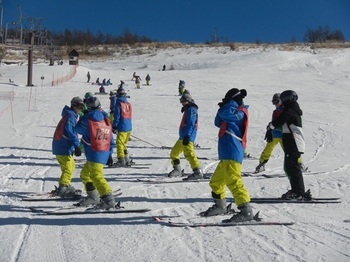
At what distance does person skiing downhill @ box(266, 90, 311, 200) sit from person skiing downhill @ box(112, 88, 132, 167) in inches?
160

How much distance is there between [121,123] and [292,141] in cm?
431

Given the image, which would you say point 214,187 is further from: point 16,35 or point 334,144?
point 16,35

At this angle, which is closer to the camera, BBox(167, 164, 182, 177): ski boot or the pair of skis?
the pair of skis

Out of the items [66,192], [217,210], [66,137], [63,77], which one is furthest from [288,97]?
[63,77]

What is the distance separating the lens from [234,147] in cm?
587

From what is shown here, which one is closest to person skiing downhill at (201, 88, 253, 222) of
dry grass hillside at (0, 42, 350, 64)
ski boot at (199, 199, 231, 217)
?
ski boot at (199, 199, 231, 217)

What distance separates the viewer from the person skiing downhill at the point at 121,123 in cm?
1026

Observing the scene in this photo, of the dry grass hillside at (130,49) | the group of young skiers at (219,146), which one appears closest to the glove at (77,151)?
the group of young skiers at (219,146)

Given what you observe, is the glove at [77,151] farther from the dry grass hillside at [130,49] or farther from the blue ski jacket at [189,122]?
the dry grass hillside at [130,49]

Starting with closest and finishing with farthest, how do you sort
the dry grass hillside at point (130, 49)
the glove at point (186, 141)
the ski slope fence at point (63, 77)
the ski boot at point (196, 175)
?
1. the glove at point (186, 141)
2. the ski boot at point (196, 175)
3. the ski slope fence at point (63, 77)
4. the dry grass hillside at point (130, 49)

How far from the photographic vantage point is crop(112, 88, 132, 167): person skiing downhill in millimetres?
10258

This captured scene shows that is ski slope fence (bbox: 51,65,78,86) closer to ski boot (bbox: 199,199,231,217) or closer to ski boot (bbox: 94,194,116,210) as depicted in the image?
ski boot (bbox: 94,194,116,210)

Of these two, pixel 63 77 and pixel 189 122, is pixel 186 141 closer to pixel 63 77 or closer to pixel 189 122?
pixel 189 122

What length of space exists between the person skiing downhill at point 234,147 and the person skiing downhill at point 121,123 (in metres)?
4.56
